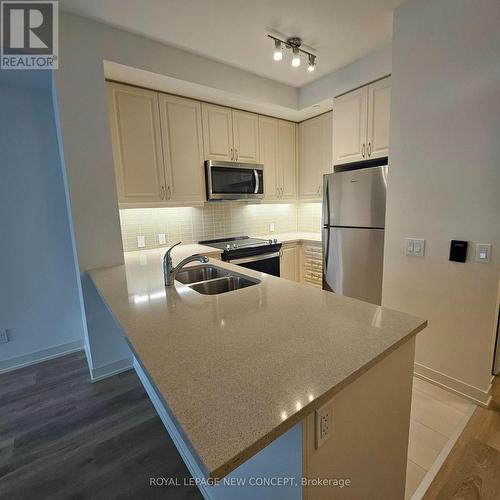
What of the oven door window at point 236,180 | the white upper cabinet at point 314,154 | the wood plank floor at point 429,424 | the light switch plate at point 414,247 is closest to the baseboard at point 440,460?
the wood plank floor at point 429,424

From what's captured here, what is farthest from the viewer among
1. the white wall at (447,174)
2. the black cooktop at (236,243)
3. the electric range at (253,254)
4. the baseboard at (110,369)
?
the black cooktop at (236,243)

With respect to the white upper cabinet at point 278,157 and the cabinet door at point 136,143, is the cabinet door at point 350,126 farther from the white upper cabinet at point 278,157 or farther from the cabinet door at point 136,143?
the cabinet door at point 136,143

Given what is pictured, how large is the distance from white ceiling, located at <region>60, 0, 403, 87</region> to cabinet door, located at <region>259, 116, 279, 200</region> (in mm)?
888

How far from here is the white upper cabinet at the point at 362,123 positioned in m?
2.47

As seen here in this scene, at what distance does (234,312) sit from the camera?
1188 millimetres

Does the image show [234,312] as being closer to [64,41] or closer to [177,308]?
[177,308]

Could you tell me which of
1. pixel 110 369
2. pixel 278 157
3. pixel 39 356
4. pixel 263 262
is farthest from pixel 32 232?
pixel 278 157

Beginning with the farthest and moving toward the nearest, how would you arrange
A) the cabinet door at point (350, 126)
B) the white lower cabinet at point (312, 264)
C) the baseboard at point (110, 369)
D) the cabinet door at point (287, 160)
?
the cabinet door at point (287, 160) < the white lower cabinet at point (312, 264) < the cabinet door at point (350, 126) < the baseboard at point (110, 369)

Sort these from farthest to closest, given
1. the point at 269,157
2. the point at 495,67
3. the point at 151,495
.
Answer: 1. the point at 269,157
2. the point at 495,67
3. the point at 151,495

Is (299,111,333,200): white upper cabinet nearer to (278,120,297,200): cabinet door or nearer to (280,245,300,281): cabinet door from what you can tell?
(278,120,297,200): cabinet door

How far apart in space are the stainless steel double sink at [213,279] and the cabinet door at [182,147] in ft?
3.40

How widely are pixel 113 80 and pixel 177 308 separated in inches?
87.9

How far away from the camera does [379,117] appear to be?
98.5 inches

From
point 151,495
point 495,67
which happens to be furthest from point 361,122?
point 151,495
